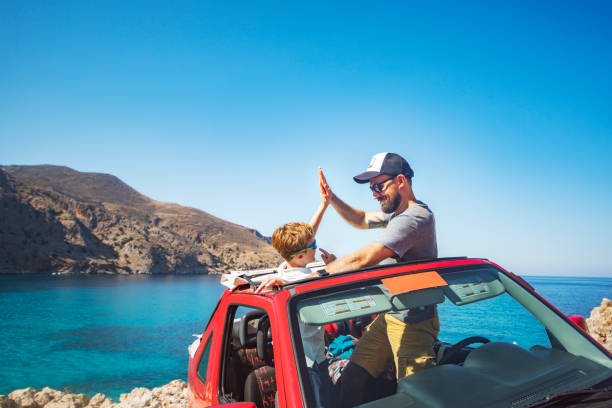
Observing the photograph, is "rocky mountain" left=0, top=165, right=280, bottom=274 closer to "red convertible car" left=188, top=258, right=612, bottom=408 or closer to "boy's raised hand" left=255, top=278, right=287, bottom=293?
"red convertible car" left=188, top=258, right=612, bottom=408

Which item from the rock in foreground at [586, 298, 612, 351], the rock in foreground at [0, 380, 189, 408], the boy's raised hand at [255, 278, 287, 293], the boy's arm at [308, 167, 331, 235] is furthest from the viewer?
the rock in foreground at [586, 298, 612, 351]

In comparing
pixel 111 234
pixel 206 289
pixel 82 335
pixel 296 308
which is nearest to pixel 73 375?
pixel 82 335

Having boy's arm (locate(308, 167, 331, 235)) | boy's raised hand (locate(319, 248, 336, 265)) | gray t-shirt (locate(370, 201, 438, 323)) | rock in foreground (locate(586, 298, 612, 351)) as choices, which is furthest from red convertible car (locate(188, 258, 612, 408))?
rock in foreground (locate(586, 298, 612, 351))

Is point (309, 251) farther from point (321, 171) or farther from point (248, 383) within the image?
point (321, 171)

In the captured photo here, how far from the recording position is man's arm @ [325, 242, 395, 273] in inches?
95.3

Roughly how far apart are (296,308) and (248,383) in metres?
0.92

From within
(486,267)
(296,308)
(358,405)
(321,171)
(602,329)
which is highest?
(321,171)

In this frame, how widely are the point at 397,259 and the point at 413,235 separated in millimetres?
223

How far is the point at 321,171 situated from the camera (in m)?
3.78

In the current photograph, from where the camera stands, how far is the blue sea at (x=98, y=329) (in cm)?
2491

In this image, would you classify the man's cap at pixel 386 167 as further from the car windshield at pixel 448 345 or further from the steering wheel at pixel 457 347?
the steering wheel at pixel 457 347

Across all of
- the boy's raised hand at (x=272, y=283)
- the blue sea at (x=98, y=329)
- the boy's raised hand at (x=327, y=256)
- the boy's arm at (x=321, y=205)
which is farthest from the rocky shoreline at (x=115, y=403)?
the boy's raised hand at (x=272, y=283)

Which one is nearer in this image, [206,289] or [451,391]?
[451,391]

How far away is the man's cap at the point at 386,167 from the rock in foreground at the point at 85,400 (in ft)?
25.3
